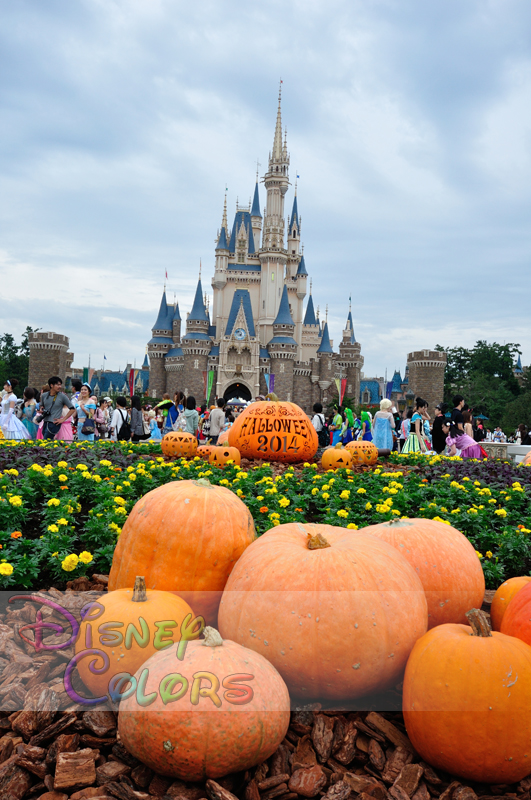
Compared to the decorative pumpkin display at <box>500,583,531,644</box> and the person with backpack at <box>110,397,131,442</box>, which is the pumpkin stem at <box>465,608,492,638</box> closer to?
the decorative pumpkin display at <box>500,583,531,644</box>

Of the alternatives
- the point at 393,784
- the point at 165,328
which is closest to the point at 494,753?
the point at 393,784

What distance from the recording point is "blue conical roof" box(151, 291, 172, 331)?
71.6m

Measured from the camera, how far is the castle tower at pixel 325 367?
7075cm

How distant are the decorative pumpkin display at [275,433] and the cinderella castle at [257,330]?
5417cm

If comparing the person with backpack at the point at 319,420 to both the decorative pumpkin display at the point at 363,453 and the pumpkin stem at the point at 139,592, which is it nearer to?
the decorative pumpkin display at the point at 363,453

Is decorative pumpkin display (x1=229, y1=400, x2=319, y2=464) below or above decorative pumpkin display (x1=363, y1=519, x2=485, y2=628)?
below

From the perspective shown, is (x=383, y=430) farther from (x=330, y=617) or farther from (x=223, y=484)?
(x=330, y=617)

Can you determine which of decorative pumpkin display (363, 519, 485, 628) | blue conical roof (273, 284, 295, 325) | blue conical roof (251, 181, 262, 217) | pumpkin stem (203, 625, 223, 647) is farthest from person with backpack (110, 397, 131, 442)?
blue conical roof (251, 181, 262, 217)

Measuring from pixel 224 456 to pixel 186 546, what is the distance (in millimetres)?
4806

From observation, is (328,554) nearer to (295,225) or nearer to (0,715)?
(0,715)

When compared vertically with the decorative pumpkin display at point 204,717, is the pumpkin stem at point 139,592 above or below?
above

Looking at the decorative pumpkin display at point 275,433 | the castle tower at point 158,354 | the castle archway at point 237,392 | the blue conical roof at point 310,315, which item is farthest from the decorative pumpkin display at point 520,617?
the blue conical roof at point 310,315

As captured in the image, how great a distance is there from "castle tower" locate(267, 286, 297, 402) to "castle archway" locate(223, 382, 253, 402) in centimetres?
375

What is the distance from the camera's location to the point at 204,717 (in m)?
1.87
